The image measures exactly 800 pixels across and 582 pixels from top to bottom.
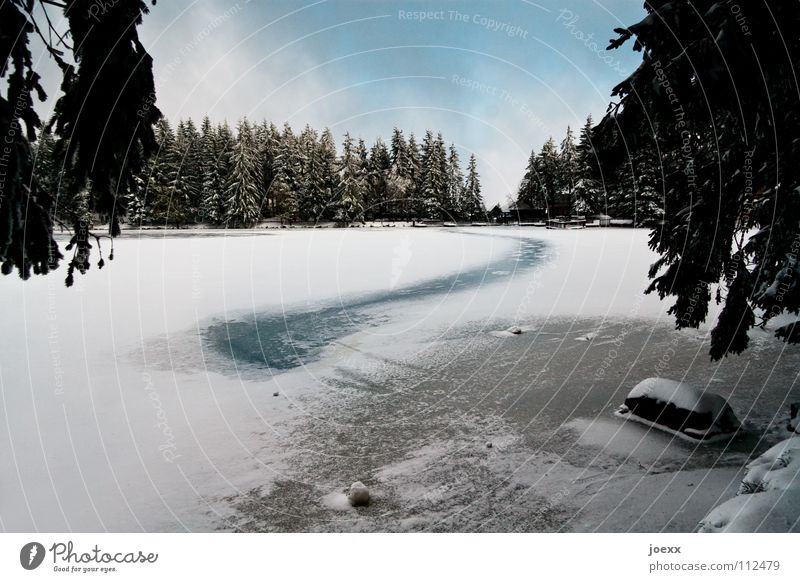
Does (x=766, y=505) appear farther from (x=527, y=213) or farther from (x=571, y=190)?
(x=527, y=213)

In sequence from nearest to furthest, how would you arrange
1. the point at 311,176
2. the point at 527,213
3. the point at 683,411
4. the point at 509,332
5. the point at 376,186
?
the point at 683,411 < the point at 509,332 < the point at 311,176 < the point at 376,186 < the point at 527,213

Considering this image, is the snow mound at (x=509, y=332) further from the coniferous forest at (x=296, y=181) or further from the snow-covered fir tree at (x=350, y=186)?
the snow-covered fir tree at (x=350, y=186)

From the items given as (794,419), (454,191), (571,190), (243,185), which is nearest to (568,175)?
(571,190)

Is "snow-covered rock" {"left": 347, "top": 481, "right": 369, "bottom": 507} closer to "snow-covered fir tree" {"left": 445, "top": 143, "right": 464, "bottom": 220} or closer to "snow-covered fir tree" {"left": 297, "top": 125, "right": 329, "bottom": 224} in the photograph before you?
"snow-covered fir tree" {"left": 297, "top": 125, "right": 329, "bottom": 224}

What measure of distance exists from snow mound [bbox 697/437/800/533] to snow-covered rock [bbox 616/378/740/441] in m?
1.32

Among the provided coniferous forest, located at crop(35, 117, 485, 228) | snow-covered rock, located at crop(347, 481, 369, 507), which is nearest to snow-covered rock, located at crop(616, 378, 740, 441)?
snow-covered rock, located at crop(347, 481, 369, 507)

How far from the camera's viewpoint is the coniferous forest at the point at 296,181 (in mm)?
26266

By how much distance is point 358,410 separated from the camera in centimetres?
585

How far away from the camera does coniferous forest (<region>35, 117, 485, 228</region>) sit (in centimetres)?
2627
